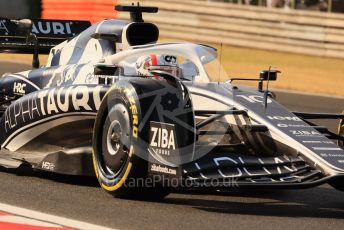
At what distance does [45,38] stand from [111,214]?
4352 mm

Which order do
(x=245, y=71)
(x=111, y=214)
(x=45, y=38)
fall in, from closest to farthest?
(x=111, y=214) → (x=45, y=38) → (x=245, y=71)

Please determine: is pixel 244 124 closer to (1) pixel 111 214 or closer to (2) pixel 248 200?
(2) pixel 248 200

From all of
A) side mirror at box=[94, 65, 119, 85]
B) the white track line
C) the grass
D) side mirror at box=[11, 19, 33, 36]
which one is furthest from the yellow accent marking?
the grass

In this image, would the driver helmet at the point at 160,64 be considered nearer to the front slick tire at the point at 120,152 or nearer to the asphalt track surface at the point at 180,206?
the front slick tire at the point at 120,152

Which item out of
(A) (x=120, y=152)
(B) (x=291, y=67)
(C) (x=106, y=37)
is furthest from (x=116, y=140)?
(B) (x=291, y=67)

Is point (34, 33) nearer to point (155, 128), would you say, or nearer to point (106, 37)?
point (106, 37)

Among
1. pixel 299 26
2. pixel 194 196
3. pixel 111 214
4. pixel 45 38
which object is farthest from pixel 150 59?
pixel 299 26

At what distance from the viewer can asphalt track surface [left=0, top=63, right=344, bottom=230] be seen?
6.45 metres

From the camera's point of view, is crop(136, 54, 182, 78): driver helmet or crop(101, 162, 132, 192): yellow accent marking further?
crop(136, 54, 182, 78): driver helmet

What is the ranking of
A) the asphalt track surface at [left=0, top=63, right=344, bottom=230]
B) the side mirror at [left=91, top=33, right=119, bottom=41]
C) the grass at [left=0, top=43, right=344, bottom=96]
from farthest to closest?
the grass at [left=0, top=43, right=344, bottom=96], the side mirror at [left=91, top=33, right=119, bottom=41], the asphalt track surface at [left=0, top=63, right=344, bottom=230]

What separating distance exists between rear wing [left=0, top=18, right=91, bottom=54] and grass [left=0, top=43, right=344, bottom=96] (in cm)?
769

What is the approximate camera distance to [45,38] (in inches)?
416

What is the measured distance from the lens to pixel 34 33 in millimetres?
10602

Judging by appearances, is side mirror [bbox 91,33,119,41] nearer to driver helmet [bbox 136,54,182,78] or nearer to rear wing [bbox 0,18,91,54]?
driver helmet [bbox 136,54,182,78]
